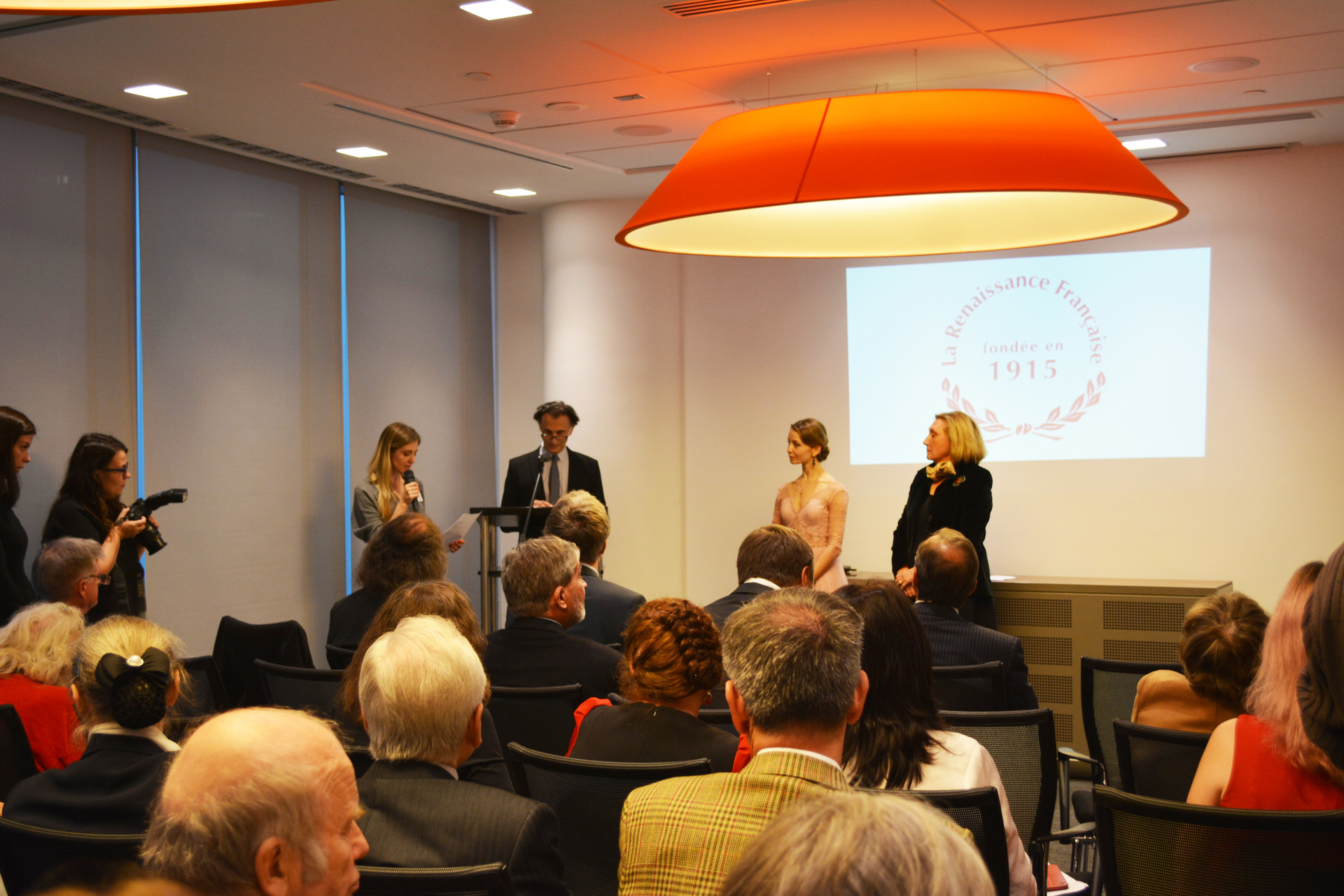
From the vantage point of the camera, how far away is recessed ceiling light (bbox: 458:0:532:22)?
441 cm

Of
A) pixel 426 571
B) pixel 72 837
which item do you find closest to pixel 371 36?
pixel 426 571

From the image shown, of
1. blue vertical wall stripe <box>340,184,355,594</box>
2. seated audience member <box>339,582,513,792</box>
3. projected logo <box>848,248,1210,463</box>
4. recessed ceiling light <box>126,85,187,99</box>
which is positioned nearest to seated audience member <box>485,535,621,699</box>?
seated audience member <box>339,582,513,792</box>

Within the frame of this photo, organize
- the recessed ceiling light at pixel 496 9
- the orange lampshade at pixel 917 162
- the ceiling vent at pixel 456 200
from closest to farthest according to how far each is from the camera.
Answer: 1. the orange lampshade at pixel 917 162
2. the recessed ceiling light at pixel 496 9
3. the ceiling vent at pixel 456 200

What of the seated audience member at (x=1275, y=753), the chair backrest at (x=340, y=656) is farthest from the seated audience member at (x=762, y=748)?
the chair backrest at (x=340, y=656)

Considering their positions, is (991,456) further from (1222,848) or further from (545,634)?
(1222,848)

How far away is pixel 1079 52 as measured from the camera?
5121 millimetres

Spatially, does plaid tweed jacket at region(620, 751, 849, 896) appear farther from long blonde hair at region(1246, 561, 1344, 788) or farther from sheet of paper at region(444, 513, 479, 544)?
sheet of paper at region(444, 513, 479, 544)

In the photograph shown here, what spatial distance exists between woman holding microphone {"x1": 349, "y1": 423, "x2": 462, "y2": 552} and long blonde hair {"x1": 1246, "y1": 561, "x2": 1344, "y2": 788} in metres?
5.49

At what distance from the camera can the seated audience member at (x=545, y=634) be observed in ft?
11.6

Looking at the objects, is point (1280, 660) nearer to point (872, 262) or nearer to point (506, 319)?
point (872, 262)

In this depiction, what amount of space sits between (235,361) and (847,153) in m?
4.70

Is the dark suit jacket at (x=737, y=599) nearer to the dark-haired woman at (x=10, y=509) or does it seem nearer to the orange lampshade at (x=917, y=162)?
the orange lampshade at (x=917, y=162)

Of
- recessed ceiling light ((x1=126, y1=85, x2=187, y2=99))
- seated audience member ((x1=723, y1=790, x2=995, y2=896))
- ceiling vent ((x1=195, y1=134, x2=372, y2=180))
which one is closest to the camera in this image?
seated audience member ((x1=723, y1=790, x2=995, y2=896))

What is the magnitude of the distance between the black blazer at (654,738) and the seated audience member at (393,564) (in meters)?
1.69
